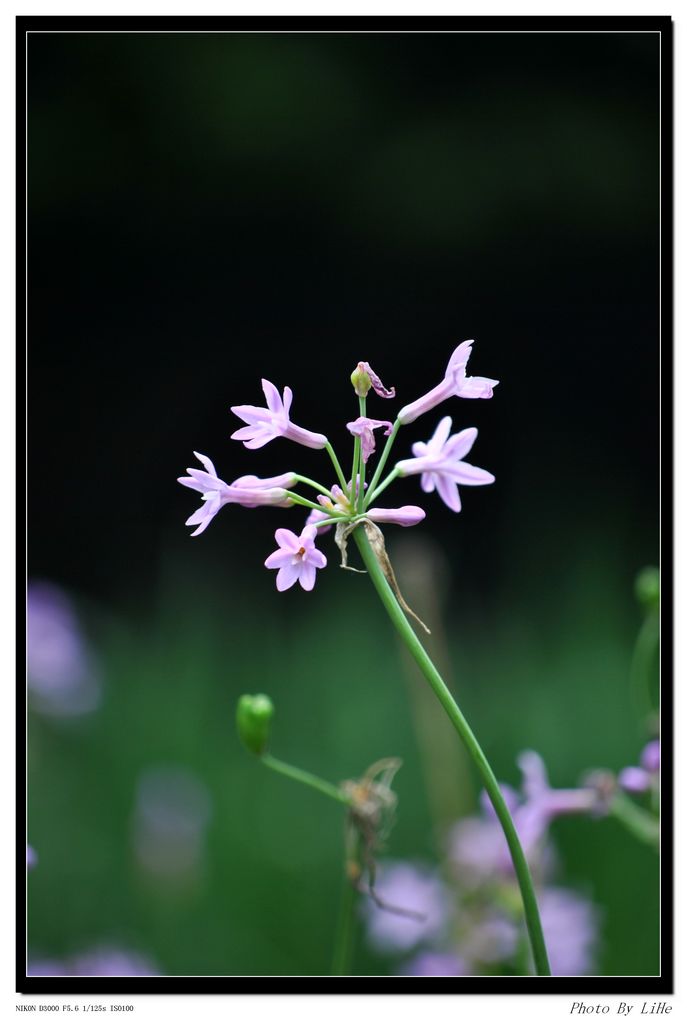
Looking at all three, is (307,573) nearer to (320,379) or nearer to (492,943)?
(492,943)

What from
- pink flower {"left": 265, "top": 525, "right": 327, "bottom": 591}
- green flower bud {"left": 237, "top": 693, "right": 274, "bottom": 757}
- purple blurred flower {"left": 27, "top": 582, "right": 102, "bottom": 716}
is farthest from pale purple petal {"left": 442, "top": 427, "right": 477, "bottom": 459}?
purple blurred flower {"left": 27, "top": 582, "right": 102, "bottom": 716}

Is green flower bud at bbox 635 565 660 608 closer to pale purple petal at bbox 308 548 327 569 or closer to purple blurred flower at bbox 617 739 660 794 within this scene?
purple blurred flower at bbox 617 739 660 794

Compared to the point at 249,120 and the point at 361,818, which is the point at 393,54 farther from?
the point at 361,818

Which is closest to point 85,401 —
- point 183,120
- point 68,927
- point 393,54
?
point 183,120

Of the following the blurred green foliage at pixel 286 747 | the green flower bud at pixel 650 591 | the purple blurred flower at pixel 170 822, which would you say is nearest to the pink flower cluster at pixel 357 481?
the green flower bud at pixel 650 591

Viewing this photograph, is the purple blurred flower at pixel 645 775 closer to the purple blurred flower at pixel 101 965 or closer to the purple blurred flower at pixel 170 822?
the purple blurred flower at pixel 101 965

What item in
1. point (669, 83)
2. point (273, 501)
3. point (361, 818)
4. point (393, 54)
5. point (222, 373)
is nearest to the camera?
point (273, 501)

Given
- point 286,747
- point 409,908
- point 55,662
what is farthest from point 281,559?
point 286,747
